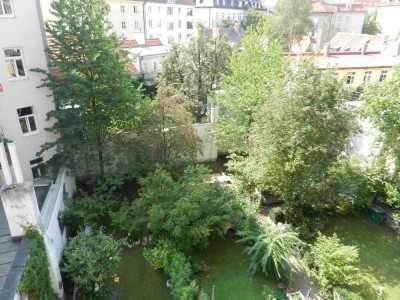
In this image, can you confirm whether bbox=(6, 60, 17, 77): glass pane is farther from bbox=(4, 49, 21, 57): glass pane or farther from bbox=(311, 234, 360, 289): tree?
bbox=(311, 234, 360, 289): tree

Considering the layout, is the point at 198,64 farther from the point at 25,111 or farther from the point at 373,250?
the point at 373,250

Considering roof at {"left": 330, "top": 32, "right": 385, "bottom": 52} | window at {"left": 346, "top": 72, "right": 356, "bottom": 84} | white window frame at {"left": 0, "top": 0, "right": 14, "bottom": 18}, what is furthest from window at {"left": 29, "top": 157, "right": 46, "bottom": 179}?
roof at {"left": 330, "top": 32, "right": 385, "bottom": 52}

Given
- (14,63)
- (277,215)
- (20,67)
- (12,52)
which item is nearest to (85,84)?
(20,67)

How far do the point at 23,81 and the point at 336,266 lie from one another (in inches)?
600

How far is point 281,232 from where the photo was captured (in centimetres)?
1104

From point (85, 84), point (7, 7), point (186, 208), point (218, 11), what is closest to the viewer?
point (186, 208)

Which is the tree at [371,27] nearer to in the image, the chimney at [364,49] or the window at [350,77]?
the chimney at [364,49]

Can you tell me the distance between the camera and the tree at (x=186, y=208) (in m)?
10.8

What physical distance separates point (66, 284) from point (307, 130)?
1088 cm

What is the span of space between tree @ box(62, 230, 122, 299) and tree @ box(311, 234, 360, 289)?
7.81 metres

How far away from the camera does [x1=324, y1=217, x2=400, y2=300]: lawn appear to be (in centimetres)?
1114

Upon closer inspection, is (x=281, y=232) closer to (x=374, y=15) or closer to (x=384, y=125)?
(x=384, y=125)

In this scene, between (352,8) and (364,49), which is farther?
(352,8)

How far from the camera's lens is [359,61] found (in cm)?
3338
